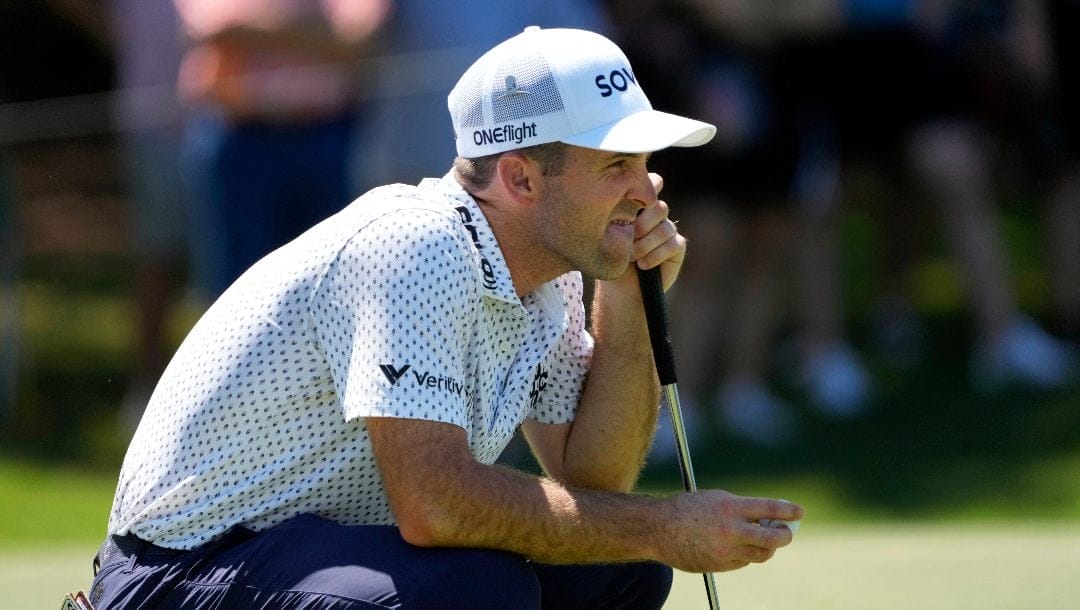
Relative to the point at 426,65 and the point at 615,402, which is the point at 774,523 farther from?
the point at 426,65

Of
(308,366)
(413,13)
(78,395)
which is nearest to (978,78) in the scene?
(413,13)

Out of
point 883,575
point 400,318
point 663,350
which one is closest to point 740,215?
point 883,575

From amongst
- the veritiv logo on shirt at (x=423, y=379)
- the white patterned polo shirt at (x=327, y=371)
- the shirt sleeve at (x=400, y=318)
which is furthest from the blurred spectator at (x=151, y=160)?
the veritiv logo on shirt at (x=423, y=379)

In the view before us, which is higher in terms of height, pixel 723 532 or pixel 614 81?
pixel 614 81

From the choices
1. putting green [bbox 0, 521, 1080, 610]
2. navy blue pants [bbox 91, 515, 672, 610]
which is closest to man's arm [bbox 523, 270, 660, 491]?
navy blue pants [bbox 91, 515, 672, 610]

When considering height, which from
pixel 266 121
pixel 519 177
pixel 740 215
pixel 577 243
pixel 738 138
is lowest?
pixel 577 243

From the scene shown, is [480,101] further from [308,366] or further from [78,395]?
[78,395]

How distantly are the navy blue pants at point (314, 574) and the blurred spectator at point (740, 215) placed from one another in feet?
15.9

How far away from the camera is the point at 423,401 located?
2.98 metres

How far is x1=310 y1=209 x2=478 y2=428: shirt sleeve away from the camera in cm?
298

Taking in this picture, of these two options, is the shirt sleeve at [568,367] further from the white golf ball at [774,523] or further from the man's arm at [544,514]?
the white golf ball at [774,523]

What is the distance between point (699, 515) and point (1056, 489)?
486cm

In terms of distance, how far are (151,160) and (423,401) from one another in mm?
5785

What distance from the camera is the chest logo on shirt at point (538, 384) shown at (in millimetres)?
3478
